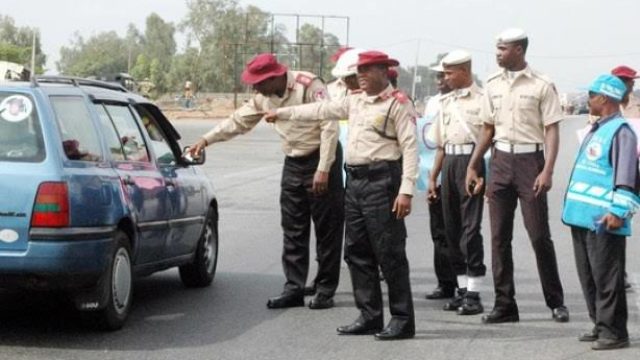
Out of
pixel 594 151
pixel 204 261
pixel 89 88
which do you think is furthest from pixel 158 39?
pixel 594 151

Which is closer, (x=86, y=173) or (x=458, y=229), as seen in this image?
(x=86, y=173)

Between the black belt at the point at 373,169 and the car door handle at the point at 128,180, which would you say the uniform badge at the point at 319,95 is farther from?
the car door handle at the point at 128,180

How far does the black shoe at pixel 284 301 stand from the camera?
30.6 ft

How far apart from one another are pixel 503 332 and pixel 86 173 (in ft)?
9.55

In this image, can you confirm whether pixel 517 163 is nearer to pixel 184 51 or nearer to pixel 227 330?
pixel 227 330

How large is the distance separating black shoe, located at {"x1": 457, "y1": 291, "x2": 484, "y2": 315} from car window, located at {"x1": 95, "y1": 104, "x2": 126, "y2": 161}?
8.64 ft

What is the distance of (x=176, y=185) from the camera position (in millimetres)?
9445

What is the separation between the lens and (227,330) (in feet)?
27.4

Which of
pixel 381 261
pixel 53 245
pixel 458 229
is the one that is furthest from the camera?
pixel 458 229

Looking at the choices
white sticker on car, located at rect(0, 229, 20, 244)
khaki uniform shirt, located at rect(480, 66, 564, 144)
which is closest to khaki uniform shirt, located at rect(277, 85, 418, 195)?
khaki uniform shirt, located at rect(480, 66, 564, 144)

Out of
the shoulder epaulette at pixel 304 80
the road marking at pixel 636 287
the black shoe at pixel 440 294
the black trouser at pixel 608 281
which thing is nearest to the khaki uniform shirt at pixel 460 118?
the shoulder epaulette at pixel 304 80

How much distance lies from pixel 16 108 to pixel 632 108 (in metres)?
5.82

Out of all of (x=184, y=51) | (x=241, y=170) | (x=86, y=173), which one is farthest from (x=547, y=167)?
(x=184, y=51)

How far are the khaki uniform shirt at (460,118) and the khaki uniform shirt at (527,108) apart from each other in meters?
0.56
